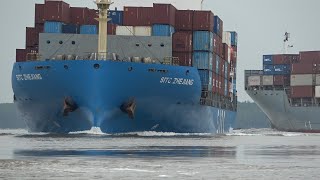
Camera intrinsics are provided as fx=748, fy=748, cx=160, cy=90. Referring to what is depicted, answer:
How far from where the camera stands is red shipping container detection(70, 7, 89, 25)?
6341cm

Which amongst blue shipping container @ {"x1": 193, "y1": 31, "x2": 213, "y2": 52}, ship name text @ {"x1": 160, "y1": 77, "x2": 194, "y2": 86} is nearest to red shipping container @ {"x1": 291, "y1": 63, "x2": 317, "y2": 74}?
blue shipping container @ {"x1": 193, "y1": 31, "x2": 213, "y2": 52}

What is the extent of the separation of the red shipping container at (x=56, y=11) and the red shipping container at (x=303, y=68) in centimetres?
5067

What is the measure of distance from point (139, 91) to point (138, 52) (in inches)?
186

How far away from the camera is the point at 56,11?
62.0 meters

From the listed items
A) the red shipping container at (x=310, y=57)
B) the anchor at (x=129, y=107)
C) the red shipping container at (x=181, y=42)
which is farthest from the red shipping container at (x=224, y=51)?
the red shipping container at (x=310, y=57)

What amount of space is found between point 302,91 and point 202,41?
44.2 meters

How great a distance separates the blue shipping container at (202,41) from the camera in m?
63.7

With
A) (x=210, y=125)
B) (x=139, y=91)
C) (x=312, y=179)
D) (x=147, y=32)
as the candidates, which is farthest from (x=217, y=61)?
(x=312, y=179)

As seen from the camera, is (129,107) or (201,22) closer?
(129,107)

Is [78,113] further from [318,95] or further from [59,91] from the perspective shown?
[318,95]

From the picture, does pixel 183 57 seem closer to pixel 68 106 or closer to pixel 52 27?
pixel 52 27

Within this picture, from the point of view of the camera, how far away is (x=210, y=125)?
231 feet

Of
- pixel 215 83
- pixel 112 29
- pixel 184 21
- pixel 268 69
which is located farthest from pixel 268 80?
pixel 112 29

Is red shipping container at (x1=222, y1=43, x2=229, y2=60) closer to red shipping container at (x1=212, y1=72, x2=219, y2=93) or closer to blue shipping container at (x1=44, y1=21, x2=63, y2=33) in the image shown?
red shipping container at (x1=212, y1=72, x2=219, y2=93)
